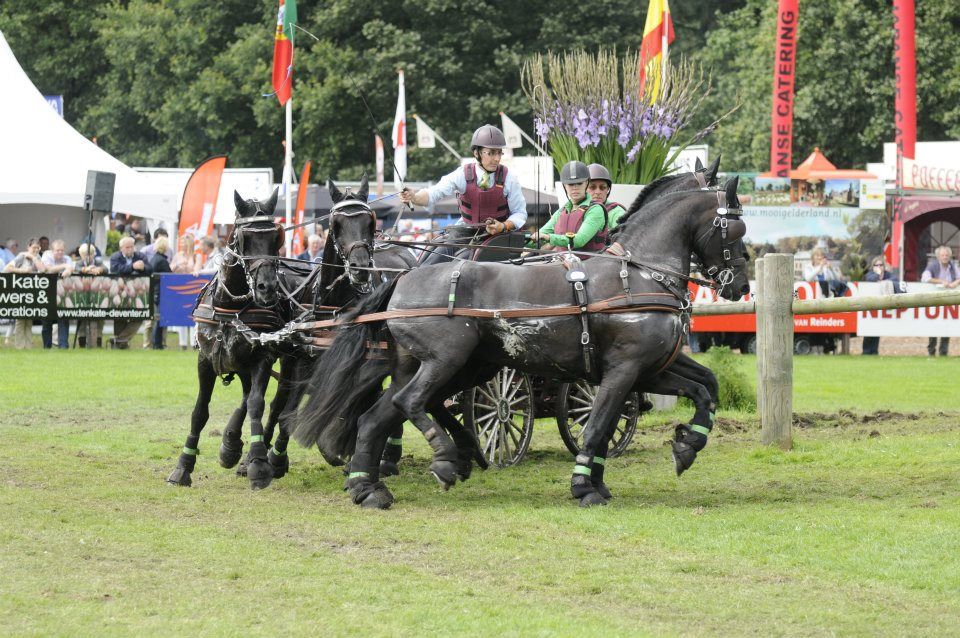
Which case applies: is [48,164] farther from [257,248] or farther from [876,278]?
[257,248]

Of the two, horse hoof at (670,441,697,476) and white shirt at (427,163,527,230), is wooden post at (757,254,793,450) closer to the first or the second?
white shirt at (427,163,527,230)

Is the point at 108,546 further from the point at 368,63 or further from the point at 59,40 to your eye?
the point at 59,40

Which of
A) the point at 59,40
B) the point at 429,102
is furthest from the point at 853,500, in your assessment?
the point at 59,40

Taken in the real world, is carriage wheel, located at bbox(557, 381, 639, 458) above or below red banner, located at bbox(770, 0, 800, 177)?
below

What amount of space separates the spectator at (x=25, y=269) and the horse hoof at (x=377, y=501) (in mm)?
14843

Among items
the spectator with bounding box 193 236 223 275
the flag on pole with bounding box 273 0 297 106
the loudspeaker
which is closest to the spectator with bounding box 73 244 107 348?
the loudspeaker

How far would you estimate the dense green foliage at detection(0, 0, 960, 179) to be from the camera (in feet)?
122

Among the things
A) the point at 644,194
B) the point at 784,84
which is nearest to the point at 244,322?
the point at 644,194

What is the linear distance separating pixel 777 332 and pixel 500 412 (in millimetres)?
2432

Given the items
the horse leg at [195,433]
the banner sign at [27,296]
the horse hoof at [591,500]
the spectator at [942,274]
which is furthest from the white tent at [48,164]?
the horse hoof at [591,500]

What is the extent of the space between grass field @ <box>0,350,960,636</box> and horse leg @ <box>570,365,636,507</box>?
171mm

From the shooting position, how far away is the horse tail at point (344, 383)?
381 inches

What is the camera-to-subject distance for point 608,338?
30.5ft

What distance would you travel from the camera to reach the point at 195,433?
406 inches
